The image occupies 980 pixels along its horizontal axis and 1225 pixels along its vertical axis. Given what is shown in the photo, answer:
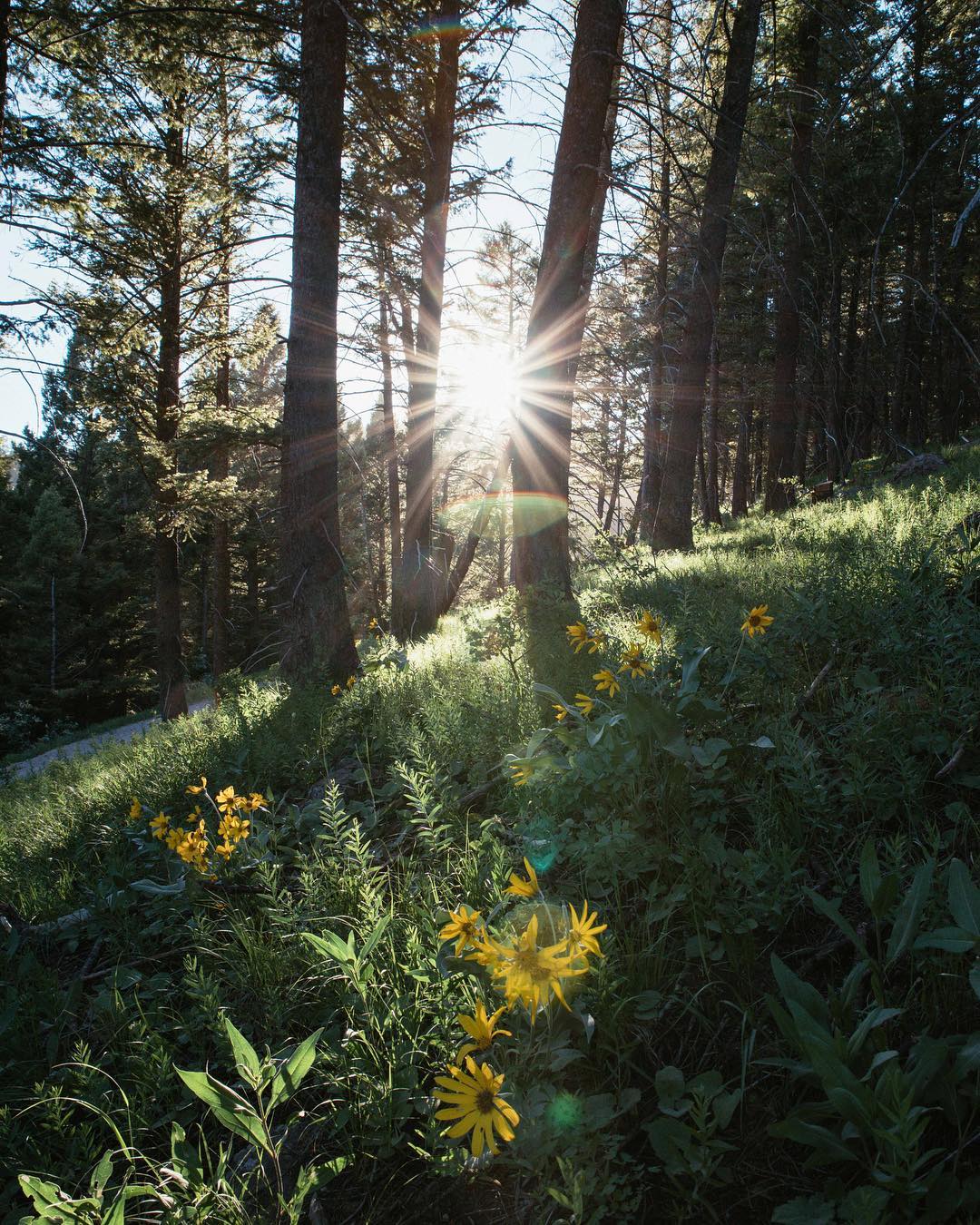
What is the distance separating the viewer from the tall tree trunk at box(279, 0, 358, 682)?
579cm

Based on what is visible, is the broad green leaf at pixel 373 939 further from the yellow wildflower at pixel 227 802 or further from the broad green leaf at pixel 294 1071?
the yellow wildflower at pixel 227 802

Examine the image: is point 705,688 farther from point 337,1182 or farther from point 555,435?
point 555,435

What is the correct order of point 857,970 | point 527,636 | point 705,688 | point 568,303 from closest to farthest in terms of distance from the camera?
1. point 857,970
2. point 705,688
3. point 527,636
4. point 568,303

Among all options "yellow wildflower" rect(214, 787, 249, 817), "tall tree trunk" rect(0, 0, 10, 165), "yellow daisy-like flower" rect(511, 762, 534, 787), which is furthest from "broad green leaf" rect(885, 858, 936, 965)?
"tall tree trunk" rect(0, 0, 10, 165)

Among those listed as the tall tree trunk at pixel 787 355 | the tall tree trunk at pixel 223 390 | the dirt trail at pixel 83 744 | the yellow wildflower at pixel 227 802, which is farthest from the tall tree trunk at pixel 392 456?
the yellow wildflower at pixel 227 802

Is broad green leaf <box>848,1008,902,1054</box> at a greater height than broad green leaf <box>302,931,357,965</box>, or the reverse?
broad green leaf <box>848,1008,902,1054</box>

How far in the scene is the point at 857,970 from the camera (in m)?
1.31

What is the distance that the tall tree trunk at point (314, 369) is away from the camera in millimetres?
5793

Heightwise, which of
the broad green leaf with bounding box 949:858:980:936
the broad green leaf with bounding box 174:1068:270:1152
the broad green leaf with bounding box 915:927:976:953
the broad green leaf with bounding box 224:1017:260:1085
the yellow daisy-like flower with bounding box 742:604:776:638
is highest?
the yellow daisy-like flower with bounding box 742:604:776:638

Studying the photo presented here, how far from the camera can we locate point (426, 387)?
33.2 feet

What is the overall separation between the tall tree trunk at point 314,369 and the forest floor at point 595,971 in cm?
291

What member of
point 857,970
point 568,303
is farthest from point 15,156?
point 857,970

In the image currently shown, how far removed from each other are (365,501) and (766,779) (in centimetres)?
2091

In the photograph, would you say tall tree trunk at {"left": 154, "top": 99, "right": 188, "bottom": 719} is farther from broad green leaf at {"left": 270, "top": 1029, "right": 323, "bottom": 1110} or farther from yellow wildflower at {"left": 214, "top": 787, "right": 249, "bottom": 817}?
broad green leaf at {"left": 270, "top": 1029, "right": 323, "bottom": 1110}
